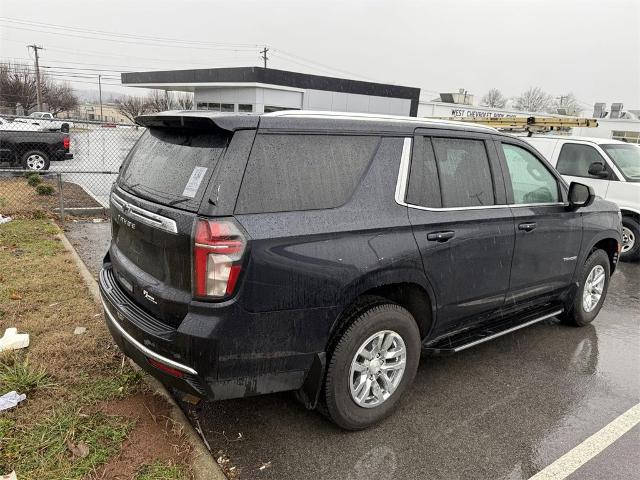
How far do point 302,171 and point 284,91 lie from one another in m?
29.2

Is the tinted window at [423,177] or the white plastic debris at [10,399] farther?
the tinted window at [423,177]

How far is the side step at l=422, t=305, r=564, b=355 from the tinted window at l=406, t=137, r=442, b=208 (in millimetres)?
1021

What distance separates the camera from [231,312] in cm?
243

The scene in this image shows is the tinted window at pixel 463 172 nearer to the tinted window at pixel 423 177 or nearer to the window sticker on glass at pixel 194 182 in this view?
the tinted window at pixel 423 177

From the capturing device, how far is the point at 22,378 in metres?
3.18

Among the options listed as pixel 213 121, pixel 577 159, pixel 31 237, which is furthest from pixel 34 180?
pixel 577 159

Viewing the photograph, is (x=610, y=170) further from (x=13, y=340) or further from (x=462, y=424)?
(x=13, y=340)

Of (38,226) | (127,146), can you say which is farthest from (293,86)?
(38,226)

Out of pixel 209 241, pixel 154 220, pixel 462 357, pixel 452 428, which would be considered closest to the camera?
pixel 209 241

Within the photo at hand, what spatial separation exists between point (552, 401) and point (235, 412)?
232 centimetres

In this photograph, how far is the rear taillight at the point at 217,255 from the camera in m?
2.38

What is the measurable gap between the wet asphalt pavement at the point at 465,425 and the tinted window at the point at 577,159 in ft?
15.6

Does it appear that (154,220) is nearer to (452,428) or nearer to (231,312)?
(231,312)

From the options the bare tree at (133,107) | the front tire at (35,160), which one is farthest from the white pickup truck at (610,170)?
the bare tree at (133,107)
